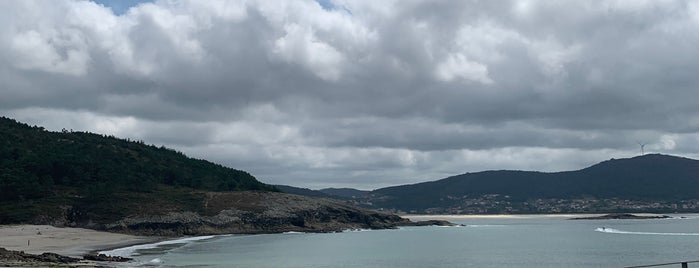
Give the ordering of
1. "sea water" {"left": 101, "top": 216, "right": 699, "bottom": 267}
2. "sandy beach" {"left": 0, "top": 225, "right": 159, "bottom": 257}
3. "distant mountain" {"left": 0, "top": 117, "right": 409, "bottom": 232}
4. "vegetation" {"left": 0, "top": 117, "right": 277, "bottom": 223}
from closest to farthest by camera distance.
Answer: "sea water" {"left": 101, "top": 216, "right": 699, "bottom": 267} < "sandy beach" {"left": 0, "top": 225, "right": 159, "bottom": 257} < "distant mountain" {"left": 0, "top": 117, "right": 409, "bottom": 232} < "vegetation" {"left": 0, "top": 117, "right": 277, "bottom": 223}

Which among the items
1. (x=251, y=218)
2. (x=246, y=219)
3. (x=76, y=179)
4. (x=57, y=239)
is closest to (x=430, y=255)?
(x=57, y=239)

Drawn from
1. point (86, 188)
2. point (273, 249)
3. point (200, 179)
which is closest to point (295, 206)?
point (200, 179)

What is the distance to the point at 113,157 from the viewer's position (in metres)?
189

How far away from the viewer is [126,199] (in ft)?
513

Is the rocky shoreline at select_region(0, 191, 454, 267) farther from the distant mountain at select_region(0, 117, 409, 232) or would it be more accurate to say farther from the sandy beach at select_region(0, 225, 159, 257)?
the sandy beach at select_region(0, 225, 159, 257)

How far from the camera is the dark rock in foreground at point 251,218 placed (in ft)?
482

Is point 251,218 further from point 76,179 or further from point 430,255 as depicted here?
point 430,255

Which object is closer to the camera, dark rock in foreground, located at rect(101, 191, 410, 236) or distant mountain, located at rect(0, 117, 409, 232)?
distant mountain, located at rect(0, 117, 409, 232)

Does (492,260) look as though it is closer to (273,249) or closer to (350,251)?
(350,251)

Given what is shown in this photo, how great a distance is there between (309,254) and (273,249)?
11.5m

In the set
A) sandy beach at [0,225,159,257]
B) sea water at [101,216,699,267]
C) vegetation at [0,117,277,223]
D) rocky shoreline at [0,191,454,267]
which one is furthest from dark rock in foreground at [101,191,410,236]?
sea water at [101,216,699,267]

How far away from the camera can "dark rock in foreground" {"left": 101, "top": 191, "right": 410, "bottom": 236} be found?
14688 centimetres

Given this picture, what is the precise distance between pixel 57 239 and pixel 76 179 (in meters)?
60.7

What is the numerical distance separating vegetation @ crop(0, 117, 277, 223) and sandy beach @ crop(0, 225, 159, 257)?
12372 mm
